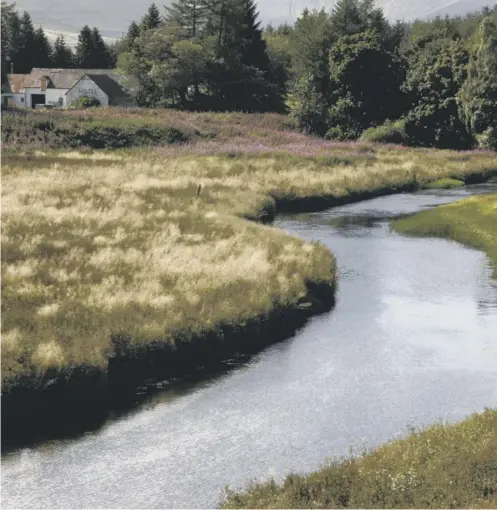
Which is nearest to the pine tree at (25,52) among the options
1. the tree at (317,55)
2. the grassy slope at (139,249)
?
the tree at (317,55)

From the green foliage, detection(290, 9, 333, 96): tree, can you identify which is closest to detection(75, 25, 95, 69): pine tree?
detection(290, 9, 333, 96): tree

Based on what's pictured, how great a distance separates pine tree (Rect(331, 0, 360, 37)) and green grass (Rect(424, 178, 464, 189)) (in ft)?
141

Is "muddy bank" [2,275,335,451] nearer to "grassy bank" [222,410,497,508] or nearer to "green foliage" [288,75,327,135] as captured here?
"grassy bank" [222,410,497,508]

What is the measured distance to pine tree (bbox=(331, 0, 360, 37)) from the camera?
335ft

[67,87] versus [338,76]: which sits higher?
[338,76]

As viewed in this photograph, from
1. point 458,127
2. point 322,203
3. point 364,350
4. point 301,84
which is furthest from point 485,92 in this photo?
point 364,350

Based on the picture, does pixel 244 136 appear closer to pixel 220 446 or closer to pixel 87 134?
pixel 87 134

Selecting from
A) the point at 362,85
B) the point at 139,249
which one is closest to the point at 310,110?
the point at 362,85

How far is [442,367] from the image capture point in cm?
2042

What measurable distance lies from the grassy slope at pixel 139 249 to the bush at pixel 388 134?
1065 inches

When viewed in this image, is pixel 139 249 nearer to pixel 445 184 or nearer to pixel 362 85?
pixel 445 184

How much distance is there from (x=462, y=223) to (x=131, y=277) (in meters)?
23.9

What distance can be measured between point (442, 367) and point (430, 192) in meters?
40.5

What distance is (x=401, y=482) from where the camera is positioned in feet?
41.3
